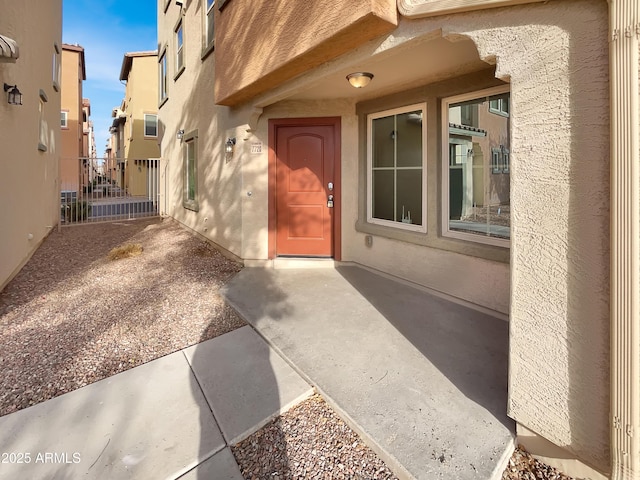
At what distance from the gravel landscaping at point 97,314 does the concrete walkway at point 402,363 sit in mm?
704

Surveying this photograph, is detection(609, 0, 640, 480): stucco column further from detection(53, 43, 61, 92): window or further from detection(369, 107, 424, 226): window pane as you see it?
detection(53, 43, 61, 92): window

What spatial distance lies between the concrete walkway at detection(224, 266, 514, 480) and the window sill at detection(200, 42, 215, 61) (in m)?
5.41

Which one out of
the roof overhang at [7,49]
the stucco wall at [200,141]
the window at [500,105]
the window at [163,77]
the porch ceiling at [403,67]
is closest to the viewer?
the porch ceiling at [403,67]

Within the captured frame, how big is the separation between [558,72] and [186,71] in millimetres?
9610

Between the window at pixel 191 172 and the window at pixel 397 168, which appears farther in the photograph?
the window at pixel 191 172

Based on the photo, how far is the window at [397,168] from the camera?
15.9 feet

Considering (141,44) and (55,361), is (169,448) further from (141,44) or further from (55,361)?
(141,44)

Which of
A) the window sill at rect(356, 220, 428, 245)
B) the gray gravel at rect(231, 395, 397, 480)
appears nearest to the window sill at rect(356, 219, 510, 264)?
the window sill at rect(356, 220, 428, 245)

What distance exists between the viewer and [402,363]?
2936 millimetres

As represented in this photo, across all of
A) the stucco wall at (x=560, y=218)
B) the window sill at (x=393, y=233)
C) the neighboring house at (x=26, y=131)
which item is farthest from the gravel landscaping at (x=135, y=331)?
the window sill at (x=393, y=233)

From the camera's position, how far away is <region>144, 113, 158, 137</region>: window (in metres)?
21.4

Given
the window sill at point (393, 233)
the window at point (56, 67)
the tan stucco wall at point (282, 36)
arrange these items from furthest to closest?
the window at point (56, 67), the window sill at point (393, 233), the tan stucco wall at point (282, 36)

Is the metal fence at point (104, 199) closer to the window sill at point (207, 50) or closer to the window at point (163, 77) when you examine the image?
the window at point (163, 77)

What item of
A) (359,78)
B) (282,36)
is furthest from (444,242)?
(282,36)
